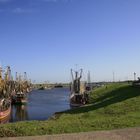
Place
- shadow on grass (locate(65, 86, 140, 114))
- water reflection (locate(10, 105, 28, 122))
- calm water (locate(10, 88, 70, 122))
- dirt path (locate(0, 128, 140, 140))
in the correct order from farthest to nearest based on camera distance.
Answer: calm water (locate(10, 88, 70, 122)) → water reflection (locate(10, 105, 28, 122)) → shadow on grass (locate(65, 86, 140, 114)) → dirt path (locate(0, 128, 140, 140))

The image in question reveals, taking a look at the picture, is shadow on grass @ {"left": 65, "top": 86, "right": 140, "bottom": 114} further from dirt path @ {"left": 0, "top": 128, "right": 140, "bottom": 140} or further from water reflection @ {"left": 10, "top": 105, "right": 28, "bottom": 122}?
dirt path @ {"left": 0, "top": 128, "right": 140, "bottom": 140}

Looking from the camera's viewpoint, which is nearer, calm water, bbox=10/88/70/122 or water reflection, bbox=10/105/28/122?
water reflection, bbox=10/105/28/122

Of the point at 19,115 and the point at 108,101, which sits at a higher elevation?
the point at 108,101

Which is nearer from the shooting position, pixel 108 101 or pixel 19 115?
pixel 108 101

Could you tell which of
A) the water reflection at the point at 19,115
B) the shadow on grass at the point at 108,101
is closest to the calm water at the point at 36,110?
the water reflection at the point at 19,115

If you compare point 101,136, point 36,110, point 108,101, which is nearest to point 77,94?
point 36,110

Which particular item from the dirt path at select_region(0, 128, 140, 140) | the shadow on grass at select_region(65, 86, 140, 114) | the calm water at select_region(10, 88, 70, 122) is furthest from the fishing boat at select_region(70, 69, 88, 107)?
the dirt path at select_region(0, 128, 140, 140)

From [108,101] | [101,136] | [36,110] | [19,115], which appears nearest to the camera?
[101,136]

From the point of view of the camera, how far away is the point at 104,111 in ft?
118

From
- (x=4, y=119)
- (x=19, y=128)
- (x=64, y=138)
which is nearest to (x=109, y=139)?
(x=64, y=138)

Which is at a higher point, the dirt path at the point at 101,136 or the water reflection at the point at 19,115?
the dirt path at the point at 101,136

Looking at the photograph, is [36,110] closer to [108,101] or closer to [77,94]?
[77,94]

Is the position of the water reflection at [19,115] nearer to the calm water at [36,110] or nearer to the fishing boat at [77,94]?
the calm water at [36,110]

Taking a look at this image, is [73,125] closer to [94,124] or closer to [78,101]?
[94,124]
